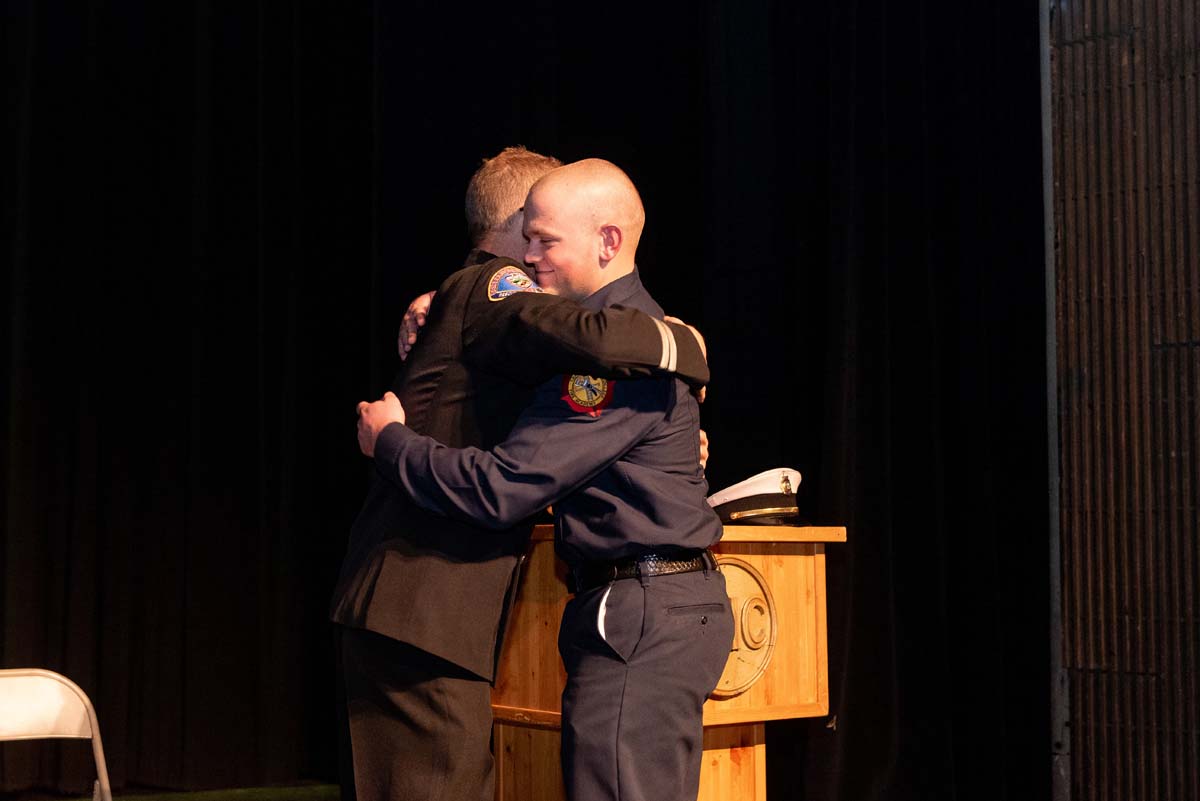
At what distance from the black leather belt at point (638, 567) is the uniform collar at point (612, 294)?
0.40m

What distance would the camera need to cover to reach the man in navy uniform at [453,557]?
1.89 meters

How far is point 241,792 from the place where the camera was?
419 cm

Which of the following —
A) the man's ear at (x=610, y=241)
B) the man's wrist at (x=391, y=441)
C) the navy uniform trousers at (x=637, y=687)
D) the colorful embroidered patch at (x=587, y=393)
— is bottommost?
the navy uniform trousers at (x=637, y=687)

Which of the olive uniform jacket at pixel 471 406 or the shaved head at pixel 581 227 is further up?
the shaved head at pixel 581 227

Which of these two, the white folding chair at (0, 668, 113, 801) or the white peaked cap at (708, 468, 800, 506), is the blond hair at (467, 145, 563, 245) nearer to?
the white peaked cap at (708, 468, 800, 506)

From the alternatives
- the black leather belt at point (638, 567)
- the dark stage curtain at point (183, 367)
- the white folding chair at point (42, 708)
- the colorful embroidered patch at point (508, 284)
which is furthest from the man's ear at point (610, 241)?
the dark stage curtain at point (183, 367)

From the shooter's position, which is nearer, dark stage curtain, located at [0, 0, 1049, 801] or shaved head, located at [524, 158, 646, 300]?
shaved head, located at [524, 158, 646, 300]

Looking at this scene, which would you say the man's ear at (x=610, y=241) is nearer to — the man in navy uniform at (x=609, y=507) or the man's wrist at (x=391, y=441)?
the man in navy uniform at (x=609, y=507)

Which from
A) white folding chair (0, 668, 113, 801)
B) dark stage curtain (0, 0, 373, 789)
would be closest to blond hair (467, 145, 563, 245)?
white folding chair (0, 668, 113, 801)

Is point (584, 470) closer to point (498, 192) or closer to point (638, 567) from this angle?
point (638, 567)

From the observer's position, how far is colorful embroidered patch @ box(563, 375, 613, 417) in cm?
194

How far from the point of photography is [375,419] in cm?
207

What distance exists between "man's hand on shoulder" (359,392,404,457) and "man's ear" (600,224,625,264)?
0.41 meters

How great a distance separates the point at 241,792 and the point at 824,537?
94.3 inches
